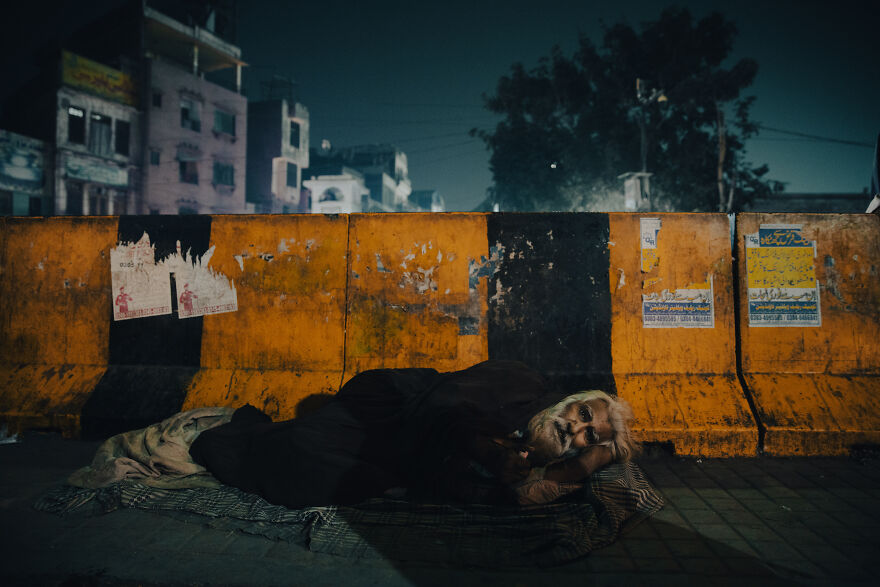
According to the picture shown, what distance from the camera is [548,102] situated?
2862 cm

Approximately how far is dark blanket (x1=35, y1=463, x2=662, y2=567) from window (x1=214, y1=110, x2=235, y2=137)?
38.4m

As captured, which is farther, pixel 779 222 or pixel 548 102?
pixel 548 102

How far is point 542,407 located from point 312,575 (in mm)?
1659

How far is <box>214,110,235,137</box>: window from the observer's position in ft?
118

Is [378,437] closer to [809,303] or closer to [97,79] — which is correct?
[809,303]

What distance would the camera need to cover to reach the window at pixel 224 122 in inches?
1415

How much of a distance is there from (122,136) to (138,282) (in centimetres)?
3170

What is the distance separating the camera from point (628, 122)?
88.1 feet

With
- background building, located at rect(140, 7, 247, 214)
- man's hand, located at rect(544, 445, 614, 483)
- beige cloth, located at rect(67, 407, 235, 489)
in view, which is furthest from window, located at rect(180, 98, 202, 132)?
man's hand, located at rect(544, 445, 614, 483)

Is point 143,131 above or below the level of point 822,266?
above

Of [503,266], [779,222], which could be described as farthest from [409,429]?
[779,222]

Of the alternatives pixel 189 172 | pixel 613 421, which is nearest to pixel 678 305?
pixel 613 421

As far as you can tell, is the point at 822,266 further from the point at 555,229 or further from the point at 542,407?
the point at 542,407

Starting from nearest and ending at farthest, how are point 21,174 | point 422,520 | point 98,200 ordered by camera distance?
1. point 422,520
2. point 21,174
3. point 98,200
